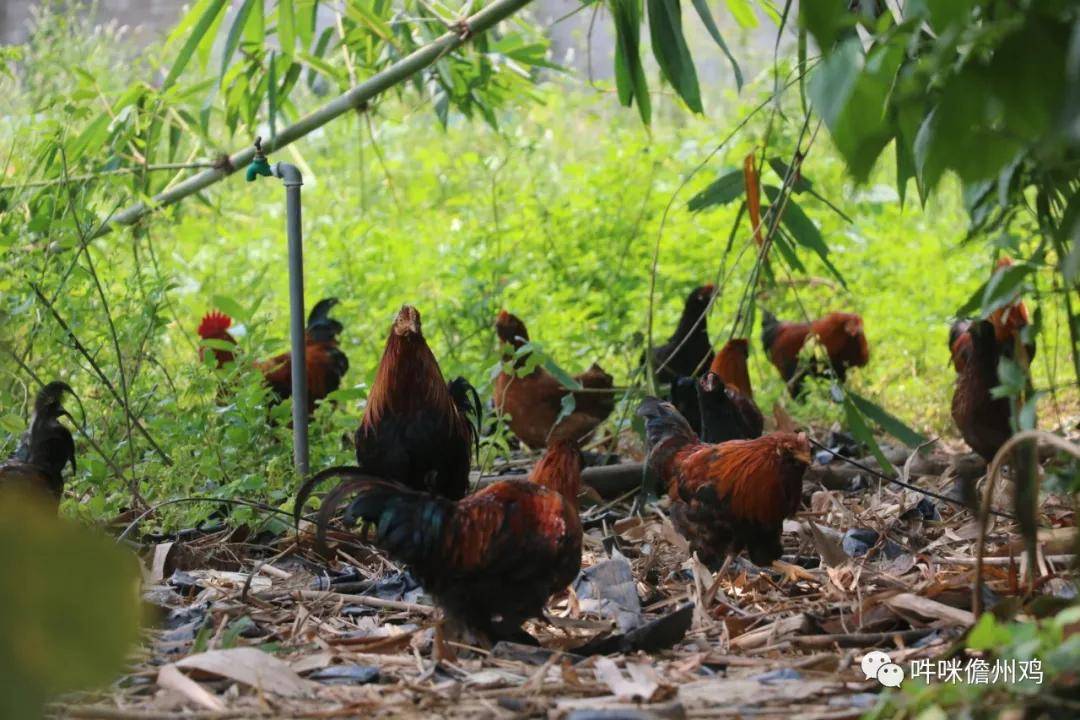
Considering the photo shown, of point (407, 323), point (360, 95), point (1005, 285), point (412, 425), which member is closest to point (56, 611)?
point (1005, 285)

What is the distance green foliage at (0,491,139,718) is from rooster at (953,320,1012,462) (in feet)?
11.3

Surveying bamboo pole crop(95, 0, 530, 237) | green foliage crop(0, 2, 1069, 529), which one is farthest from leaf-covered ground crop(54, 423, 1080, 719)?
bamboo pole crop(95, 0, 530, 237)

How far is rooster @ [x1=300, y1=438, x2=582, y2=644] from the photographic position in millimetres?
2703

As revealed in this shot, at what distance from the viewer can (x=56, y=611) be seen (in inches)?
47.8

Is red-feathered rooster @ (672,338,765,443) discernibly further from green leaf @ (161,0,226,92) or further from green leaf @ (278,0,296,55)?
green leaf @ (161,0,226,92)

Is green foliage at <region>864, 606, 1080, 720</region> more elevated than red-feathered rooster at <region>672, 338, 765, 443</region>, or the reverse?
red-feathered rooster at <region>672, 338, 765, 443</region>

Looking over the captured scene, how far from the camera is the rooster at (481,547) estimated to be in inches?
→ 106

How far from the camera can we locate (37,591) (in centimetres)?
120

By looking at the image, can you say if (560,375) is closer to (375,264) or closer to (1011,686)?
(1011,686)

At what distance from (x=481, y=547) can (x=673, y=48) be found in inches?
74.2

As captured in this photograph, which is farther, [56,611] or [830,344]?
[830,344]

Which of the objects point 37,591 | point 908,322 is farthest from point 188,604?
point 908,322

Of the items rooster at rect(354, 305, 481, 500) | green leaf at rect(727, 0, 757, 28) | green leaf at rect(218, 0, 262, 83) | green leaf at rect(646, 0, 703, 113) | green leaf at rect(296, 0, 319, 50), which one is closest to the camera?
rooster at rect(354, 305, 481, 500)

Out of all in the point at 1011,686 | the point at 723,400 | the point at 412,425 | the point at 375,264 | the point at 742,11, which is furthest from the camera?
the point at 375,264
